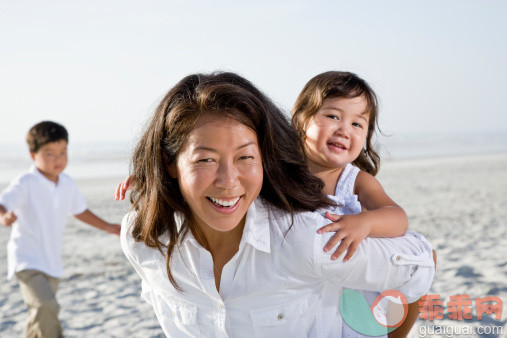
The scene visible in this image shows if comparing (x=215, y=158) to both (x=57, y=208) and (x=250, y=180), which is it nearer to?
(x=250, y=180)

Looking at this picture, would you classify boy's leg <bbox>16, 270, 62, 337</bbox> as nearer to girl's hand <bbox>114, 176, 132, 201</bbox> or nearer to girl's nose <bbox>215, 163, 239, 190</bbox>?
girl's hand <bbox>114, 176, 132, 201</bbox>

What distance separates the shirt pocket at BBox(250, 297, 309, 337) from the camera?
6.15 feet

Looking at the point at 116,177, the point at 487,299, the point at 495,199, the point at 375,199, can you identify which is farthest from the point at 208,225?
the point at 116,177

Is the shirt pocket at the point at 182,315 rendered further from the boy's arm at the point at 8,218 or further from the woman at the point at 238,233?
the boy's arm at the point at 8,218

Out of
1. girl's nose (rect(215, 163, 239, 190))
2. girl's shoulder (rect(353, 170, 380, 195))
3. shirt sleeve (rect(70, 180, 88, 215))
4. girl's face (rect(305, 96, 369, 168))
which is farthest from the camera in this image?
shirt sleeve (rect(70, 180, 88, 215))

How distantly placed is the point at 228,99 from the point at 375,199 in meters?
1.19

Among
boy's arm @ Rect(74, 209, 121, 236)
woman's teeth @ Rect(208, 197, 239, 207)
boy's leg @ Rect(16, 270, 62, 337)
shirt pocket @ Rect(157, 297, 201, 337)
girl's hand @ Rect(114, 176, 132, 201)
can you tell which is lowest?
boy's leg @ Rect(16, 270, 62, 337)

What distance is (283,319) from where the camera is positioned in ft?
6.20

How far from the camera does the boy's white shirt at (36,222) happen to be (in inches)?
168

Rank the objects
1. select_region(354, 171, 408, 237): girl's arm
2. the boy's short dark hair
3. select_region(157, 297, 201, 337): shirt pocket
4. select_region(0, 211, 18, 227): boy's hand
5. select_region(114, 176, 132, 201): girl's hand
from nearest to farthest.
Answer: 1. select_region(157, 297, 201, 337): shirt pocket
2. select_region(354, 171, 408, 237): girl's arm
3. select_region(114, 176, 132, 201): girl's hand
4. select_region(0, 211, 18, 227): boy's hand
5. the boy's short dark hair

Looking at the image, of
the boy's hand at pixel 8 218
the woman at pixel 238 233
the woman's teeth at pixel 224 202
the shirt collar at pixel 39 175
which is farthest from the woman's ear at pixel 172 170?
the shirt collar at pixel 39 175

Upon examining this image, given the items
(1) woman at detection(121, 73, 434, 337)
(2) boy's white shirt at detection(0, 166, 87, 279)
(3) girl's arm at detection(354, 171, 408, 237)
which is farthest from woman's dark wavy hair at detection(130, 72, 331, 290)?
(2) boy's white shirt at detection(0, 166, 87, 279)

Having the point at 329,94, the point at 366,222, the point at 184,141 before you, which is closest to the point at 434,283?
the point at 329,94

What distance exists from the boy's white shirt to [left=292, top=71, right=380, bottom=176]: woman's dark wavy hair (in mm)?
2465
